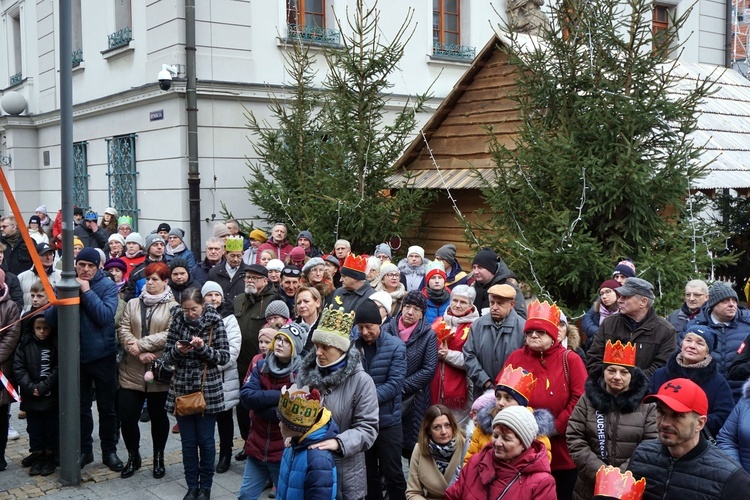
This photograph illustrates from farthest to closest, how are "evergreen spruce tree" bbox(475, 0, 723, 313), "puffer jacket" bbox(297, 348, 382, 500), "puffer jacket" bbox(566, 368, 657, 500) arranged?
"evergreen spruce tree" bbox(475, 0, 723, 313), "puffer jacket" bbox(297, 348, 382, 500), "puffer jacket" bbox(566, 368, 657, 500)

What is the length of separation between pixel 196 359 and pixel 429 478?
2.27m

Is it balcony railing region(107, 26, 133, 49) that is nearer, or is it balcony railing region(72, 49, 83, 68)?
balcony railing region(107, 26, 133, 49)

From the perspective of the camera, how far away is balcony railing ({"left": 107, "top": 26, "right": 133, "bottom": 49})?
52.3 feet

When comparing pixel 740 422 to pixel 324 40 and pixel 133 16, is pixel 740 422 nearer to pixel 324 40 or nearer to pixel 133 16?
pixel 324 40

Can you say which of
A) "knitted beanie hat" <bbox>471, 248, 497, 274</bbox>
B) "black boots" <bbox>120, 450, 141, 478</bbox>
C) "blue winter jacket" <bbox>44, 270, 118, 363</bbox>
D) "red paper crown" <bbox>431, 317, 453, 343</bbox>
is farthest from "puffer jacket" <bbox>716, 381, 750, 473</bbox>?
"blue winter jacket" <bbox>44, 270, 118, 363</bbox>

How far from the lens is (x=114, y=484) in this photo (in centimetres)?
688

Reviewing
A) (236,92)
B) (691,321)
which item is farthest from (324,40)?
(691,321)

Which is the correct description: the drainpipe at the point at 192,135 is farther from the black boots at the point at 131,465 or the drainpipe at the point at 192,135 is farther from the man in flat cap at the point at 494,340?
the man in flat cap at the point at 494,340

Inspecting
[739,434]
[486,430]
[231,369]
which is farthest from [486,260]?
[739,434]

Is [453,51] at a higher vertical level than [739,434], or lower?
higher

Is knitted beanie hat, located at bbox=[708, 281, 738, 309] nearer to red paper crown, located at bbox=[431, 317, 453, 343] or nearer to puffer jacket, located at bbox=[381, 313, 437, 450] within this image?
red paper crown, located at bbox=[431, 317, 453, 343]

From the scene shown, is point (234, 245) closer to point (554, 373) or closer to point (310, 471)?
point (554, 373)

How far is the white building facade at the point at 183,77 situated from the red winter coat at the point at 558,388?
10.0 m

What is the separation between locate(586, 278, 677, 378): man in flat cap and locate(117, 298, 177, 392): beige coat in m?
3.75
